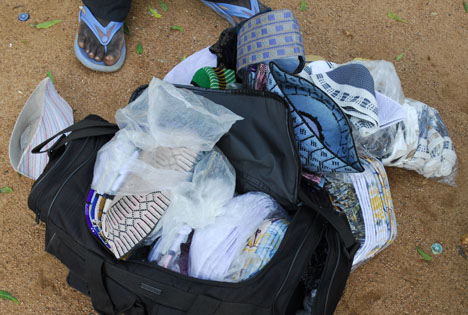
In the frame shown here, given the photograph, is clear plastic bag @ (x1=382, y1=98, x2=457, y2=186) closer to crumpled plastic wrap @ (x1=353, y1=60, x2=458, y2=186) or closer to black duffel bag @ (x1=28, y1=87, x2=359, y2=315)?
crumpled plastic wrap @ (x1=353, y1=60, x2=458, y2=186)

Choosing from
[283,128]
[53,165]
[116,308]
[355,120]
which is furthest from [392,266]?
[53,165]

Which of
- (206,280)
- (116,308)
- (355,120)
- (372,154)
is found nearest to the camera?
(206,280)

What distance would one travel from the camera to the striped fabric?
1.59m

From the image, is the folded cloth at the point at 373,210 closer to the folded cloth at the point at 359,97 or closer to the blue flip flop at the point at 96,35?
the folded cloth at the point at 359,97

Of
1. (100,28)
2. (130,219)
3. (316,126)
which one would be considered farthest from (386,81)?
(100,28)

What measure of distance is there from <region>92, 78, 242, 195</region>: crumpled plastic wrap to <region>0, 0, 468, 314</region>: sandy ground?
67 centimetres

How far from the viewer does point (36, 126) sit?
1.65 metres

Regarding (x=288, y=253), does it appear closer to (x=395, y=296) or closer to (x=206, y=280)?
(x=206, y=280)

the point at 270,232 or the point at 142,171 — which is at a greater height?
the point at 142,171

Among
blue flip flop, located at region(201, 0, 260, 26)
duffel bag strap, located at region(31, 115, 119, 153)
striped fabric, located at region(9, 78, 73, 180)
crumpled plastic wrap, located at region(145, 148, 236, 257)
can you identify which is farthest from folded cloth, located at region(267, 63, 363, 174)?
striped fabric, located at region(9, 78, 73, 180)

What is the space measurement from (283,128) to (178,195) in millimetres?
374

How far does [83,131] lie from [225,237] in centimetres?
56

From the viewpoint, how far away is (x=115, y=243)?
1.12m

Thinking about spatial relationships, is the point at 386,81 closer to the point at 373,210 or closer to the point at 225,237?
the point at 373,210
